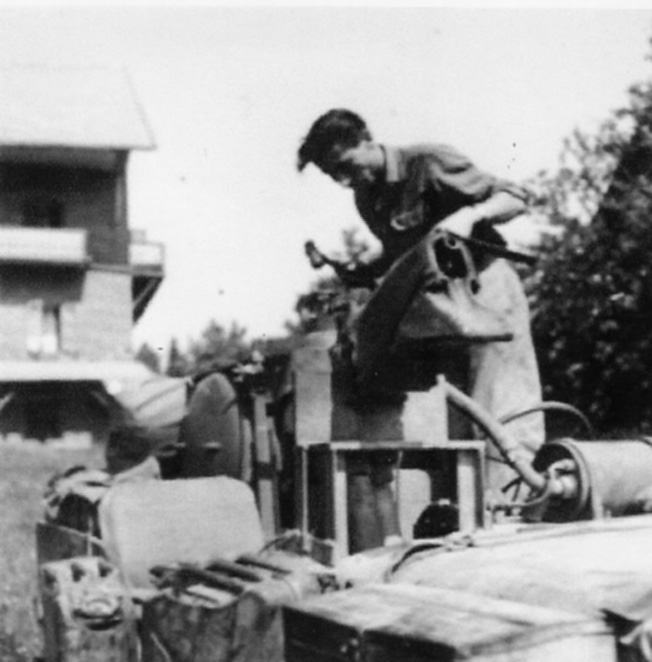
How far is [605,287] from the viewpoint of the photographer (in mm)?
16906

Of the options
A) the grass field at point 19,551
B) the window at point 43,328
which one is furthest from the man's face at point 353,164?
the window at point 43,328

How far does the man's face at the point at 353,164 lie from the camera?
5.31 meters

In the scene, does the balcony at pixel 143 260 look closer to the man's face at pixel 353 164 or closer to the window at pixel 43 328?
the window at pixel 43 328

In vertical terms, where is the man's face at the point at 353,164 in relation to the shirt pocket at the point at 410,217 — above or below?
above

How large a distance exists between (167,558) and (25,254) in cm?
2315

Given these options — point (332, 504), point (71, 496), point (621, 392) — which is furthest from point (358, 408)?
point (621, 392)

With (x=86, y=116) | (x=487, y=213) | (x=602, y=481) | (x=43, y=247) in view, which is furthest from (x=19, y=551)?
(x=43, y=247)

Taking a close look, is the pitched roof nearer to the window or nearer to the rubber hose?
the window

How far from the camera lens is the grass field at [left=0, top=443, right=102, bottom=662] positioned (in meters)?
6.00

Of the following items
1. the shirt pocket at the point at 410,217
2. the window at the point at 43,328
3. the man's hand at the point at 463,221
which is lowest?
the man's hand at the point at 463,221

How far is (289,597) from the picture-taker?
3.46 metres

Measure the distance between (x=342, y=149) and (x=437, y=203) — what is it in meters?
0.48

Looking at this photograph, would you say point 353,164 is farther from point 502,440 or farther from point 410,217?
point 502,440

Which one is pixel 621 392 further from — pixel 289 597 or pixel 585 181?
pixel 289 597
